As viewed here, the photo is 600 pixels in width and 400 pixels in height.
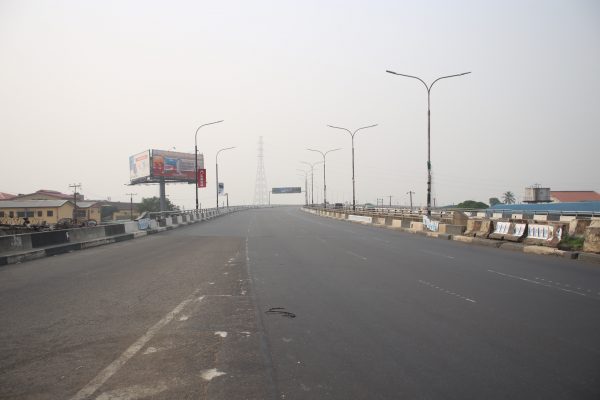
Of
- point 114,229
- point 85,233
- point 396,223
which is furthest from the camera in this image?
point 396,223

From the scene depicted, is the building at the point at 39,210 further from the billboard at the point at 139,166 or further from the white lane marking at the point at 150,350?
the white lane marking at the point at 150,350

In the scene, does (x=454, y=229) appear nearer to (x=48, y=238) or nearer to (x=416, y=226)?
(x=416, y=226)

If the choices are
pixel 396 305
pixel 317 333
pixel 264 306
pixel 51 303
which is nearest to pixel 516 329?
pixel 396 305

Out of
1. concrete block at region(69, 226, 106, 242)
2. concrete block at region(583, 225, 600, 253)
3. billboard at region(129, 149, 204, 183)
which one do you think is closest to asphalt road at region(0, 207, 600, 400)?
concrete block at region(583, 225, 600, 253)

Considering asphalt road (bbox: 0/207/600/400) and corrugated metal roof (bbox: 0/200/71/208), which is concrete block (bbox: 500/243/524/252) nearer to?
asphalt road (bbox: 0/207/600/400)

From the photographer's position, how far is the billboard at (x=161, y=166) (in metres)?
94.8

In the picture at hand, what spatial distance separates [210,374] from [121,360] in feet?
3.65

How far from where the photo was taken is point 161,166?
Answer: 9575 cm

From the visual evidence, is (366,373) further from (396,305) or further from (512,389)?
(396,305)

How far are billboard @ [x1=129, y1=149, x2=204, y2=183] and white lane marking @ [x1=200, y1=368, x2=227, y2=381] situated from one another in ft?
308

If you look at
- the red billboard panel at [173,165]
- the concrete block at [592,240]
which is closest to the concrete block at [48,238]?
the concrete block at [592,240]

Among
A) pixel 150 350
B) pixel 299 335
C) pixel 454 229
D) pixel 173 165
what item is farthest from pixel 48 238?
pixel 173 165

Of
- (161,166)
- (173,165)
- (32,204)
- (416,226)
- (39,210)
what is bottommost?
(416,226)

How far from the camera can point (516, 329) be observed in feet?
21.3
